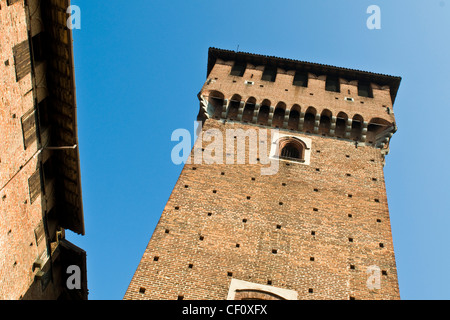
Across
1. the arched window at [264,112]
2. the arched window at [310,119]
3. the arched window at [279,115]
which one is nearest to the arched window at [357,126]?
the arched window at [310,119]

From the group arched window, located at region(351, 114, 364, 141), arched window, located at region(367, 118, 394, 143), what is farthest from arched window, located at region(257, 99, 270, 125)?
arched window, located at region(367, 118, 394, 143)

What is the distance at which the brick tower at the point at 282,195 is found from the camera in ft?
41.3

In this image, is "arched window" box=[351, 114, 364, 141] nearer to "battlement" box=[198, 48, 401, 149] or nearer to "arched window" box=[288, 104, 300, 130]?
"battlement" box=[198, 48, 401, 149]

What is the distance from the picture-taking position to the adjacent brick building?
11.0 metres

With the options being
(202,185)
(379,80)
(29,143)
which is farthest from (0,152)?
(379,80)

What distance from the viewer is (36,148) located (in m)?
12.6

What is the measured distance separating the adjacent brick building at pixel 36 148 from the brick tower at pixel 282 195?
2746 millimetres

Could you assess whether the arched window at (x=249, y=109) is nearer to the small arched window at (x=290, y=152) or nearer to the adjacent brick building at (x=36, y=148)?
the small arched window at (x=290, y=152)

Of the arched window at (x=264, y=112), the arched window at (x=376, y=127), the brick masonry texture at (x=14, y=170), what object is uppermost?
the arched window at (x=264, y=112)

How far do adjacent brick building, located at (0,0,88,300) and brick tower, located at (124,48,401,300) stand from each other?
2.75m

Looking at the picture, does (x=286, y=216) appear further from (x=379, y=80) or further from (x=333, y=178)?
(x=379, y=80)

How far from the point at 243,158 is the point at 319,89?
5344mm

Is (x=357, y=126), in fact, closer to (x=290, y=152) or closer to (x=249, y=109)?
(x=290, y=152)

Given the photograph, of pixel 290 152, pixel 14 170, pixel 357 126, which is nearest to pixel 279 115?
pixel 290 152
